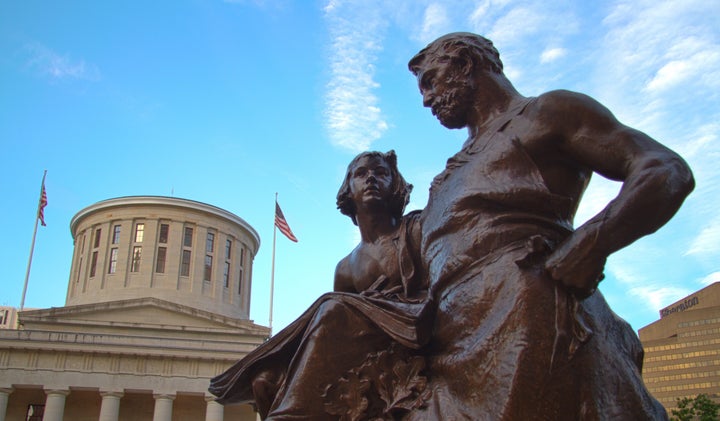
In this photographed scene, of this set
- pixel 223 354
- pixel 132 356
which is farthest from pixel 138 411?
pixel 223 354

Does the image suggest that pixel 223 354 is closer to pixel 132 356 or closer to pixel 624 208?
pixel 132 356

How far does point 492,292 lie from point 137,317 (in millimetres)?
47456

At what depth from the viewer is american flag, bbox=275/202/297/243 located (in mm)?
42719

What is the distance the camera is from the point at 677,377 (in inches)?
2685

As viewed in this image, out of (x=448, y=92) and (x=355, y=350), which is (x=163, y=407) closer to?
(x=355, y=350)

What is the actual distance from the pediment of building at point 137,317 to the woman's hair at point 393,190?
43.8 m

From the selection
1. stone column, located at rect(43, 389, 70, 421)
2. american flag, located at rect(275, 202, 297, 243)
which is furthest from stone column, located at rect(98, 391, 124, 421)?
american flag, located at rect(275, 202, 297, 243)

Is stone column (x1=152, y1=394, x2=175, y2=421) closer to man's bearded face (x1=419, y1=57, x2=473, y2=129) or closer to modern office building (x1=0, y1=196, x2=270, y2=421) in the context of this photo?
modern office building (x1=0, y1=196, x2=270, y2=421)

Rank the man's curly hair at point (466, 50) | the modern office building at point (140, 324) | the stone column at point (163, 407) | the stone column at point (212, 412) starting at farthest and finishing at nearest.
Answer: the stone column at point (212, 412)
the stone column at point (163, 407)
the modern office building at point (140, 324)
the man's curly hair at point (466, 50)

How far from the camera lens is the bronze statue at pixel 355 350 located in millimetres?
2264

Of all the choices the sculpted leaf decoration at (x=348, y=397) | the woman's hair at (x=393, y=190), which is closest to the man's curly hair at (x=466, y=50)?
the woman's hair at (x=393, y=190)

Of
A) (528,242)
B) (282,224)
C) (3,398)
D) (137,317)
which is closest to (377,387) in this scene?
(528,242)

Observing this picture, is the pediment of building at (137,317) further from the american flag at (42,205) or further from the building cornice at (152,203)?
the building cornice at (152,203)

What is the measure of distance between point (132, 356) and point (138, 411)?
166 inches
